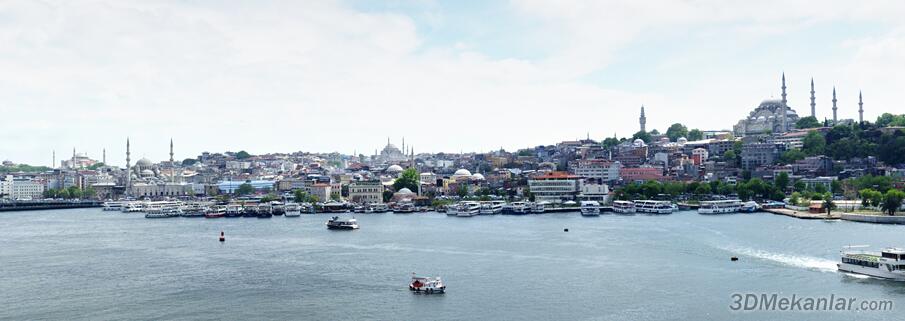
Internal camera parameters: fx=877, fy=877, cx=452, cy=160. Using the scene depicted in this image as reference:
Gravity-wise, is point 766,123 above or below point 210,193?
above

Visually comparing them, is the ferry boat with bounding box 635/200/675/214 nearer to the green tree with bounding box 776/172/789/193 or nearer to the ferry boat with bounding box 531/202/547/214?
the ferry boat with bounding box 531/202/547/214

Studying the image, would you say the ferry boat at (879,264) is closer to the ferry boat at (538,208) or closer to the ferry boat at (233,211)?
the ferry boat at (538,208)

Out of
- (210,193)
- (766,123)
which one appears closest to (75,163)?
(210,193)

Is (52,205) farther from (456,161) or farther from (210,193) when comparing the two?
(456,161)

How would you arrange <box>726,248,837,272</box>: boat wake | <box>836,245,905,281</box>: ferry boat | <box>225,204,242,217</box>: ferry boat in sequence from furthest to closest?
<box>225,204,242,217</box>: ferry boat, <box>726,248,837,272</box>: boat wake, <box>836,245,905,281</box>: ferry boat

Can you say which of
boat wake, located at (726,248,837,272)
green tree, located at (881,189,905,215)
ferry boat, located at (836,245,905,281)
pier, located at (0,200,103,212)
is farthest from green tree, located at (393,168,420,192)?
ferry boat, located at (836,245,905,281)

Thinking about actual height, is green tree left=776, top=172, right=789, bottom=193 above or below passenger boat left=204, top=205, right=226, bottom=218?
above
